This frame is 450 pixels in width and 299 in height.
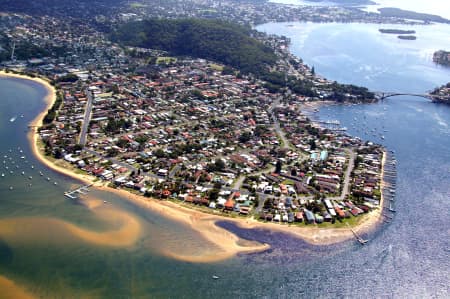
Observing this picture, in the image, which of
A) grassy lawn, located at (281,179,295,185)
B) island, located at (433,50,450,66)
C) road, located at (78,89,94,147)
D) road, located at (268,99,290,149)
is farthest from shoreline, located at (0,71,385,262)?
island, located at (433,50,450,66)

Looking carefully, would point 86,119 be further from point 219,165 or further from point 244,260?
point 244,260

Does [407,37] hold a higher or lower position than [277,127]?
higher

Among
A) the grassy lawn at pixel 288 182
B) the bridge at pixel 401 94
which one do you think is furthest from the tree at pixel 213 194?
the bridge at pixel 401 94

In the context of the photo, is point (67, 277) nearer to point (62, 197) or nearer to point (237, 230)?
point (62, 197)

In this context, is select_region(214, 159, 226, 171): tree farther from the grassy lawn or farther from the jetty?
the jetty

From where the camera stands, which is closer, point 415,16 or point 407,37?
point 407,37

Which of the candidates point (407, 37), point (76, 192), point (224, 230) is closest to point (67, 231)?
point (76, 192)

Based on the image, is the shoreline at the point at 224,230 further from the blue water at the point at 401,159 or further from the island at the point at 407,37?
the island at the point at 407,37
